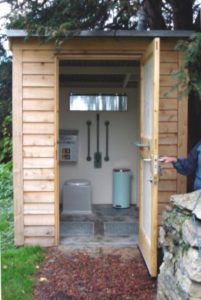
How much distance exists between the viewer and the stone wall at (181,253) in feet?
8.64

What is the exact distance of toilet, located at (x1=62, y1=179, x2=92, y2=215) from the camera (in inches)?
259

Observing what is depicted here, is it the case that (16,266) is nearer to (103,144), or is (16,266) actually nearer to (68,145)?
(68,145)

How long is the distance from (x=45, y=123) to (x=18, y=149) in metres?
0.41

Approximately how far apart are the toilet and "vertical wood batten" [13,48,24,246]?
1.78 metres

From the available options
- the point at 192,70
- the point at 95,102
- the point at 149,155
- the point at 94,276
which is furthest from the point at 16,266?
the point at 95,102

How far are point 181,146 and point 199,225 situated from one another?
2.03 m

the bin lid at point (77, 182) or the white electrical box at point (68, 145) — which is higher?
the white electrical box at point (68, 145)

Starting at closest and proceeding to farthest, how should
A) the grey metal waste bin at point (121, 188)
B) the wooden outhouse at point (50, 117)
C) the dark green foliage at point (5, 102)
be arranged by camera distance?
the wooden outhouse at point (50, 117) < the grey metal waste bin at point (121, 188) < the dark green foliage at point (5, 102)

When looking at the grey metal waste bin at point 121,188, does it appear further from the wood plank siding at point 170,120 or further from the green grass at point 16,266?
the wood plank siding at point 170,120

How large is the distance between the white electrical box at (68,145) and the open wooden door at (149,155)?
268cm

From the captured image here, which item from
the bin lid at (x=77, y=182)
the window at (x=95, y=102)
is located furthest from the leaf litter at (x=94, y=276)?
the window at (x=95, y=102)

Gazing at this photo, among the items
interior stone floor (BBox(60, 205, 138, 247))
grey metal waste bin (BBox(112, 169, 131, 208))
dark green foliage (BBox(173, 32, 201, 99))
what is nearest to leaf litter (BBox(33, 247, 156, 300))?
interior stone floor (BBox(60, 205, 138, 247))

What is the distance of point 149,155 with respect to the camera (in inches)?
159

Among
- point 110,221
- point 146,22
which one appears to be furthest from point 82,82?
point 110,221
